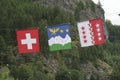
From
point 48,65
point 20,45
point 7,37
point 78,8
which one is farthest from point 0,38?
point 78,8

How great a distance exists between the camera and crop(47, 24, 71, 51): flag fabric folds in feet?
127

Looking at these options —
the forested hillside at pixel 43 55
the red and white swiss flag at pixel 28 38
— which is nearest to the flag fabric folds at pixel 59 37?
the red and white swiss flag at pixel 28 38

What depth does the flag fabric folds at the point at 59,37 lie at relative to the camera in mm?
38688

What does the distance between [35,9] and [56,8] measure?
1137 cm

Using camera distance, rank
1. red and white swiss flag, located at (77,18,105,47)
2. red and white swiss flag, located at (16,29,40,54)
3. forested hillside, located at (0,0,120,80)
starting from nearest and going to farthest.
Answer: red and white swiss flag, located at (77,18,105,47) → red and white swiss flag, located at (16,29,40,54) → forested hillside, located at (0,0,120,80)

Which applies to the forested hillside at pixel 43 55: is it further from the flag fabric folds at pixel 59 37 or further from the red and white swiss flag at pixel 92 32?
the red and white swiss flag at pixel 92 32

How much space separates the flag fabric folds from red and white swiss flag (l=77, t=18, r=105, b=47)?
4.40ft

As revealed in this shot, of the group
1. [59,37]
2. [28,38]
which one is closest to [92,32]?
[59,37]

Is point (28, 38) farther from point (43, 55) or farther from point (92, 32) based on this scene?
point (43, 55)

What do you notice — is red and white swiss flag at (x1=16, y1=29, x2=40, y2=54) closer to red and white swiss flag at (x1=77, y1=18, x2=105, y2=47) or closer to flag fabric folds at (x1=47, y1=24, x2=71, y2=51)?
flag fabric folds at (x1=47, y1=24, x2=71, y2=51)

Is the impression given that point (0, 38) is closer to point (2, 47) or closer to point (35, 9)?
point (2, 47)

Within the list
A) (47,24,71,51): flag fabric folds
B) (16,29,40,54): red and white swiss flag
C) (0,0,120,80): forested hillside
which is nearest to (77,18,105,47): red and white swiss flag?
(47,24,71,51): flag fabric folds

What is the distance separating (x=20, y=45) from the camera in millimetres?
38812

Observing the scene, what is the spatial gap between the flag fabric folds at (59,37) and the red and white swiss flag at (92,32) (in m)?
1.34
